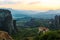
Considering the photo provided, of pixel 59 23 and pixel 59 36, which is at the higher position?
pixel 59 36

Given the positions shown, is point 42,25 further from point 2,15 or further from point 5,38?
point 5,38

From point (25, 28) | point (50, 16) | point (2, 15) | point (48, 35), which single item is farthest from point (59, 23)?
point (48, 35)

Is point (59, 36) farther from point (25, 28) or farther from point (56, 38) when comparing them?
point (25, 28)

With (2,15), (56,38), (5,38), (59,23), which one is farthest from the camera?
(2,15)

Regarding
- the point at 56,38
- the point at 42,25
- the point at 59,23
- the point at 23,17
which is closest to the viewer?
the point at 56,38

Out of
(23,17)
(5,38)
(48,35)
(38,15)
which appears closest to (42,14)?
(38,15)

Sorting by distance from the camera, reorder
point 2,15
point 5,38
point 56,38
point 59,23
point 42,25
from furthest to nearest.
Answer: point 2,15 < point 59,23 < point 42,25 < point 5,38 < point 56,38

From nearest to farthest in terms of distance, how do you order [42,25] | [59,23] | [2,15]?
[42,25] → [59,23] → [2,15]

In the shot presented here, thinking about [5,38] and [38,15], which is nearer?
[5,38]

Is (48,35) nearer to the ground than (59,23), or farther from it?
farther from it
